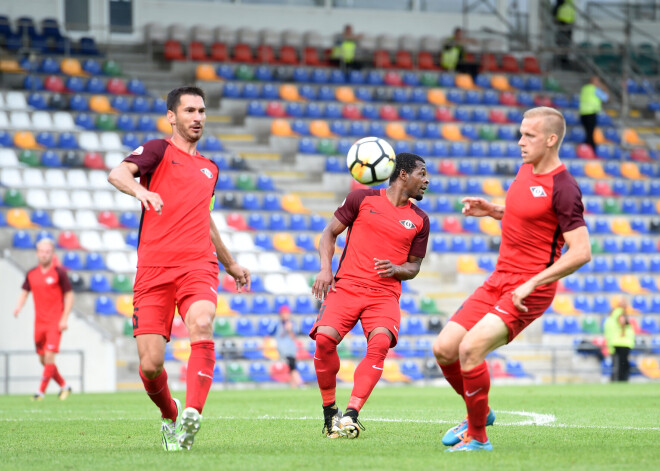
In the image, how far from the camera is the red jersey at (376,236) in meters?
8.65

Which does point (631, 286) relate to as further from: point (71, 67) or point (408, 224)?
point (408, 224)

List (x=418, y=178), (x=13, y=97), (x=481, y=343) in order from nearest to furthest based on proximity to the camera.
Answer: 1. (x=481, y=343)
2. (x=418, y=178)
3. (x=13, y=97)

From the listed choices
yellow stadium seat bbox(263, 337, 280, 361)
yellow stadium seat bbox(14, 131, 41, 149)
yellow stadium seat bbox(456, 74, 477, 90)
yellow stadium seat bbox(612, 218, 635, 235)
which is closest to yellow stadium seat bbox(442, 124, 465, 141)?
yellow stadium seat bbox(456, 74, 477, 90)

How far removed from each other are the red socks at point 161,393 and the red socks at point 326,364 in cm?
131

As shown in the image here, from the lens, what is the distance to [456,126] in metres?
26.5

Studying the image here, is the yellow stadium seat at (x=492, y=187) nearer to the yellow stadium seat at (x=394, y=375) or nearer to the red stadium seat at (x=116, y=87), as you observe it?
the yellow stadium seat at (x=394, y=375)

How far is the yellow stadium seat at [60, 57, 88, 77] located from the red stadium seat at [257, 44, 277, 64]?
4611 millimetres

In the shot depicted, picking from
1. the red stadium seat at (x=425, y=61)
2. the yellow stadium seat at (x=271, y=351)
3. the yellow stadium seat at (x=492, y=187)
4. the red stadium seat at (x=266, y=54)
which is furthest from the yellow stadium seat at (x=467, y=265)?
the red stadium seat at (x=266, y=54)

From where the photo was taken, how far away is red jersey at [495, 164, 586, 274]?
6.84 m

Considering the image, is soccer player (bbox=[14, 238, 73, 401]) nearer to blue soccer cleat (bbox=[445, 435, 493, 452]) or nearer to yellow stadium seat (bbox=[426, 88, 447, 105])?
blue soccer cleat (bbox=[445, 435, 493, 452])

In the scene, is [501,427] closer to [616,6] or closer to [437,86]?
[437,86]

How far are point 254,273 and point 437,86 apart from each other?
931 cm

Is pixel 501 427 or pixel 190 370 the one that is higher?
pixel 190 370

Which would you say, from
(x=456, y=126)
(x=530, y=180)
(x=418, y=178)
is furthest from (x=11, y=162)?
(x=530, y=180)
